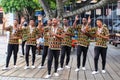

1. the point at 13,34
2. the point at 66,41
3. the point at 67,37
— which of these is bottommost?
the point at 66,41

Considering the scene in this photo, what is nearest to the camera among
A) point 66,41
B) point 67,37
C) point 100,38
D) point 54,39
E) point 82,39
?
point 54,39

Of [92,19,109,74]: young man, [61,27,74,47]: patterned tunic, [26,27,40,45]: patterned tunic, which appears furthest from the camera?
[26,27,40,45]: patterned tunic

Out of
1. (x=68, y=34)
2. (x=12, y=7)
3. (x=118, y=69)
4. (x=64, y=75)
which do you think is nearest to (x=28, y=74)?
(x=64, y=75)

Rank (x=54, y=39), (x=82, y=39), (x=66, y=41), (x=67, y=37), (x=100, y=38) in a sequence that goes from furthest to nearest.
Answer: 1. (x=67, y=37)
2. (x=66, y=41)
3. (x=82, y=39)
4. (x=100, y=38)
5. (x=54, y=39)

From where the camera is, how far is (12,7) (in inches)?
1337

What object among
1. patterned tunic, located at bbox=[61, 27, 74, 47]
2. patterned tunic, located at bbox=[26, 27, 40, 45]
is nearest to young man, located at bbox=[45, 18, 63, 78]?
patterned tunic, located at bbox=[61, 27, 74, 47]

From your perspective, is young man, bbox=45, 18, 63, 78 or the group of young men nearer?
young man, bbox=45, 18, 63, 78

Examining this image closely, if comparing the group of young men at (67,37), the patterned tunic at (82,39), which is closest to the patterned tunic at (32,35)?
the group of young men at (67,37)

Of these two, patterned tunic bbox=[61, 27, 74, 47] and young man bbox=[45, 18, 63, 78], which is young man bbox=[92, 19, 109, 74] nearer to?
patterned tunic bbox=[61, 27, 74, 47]

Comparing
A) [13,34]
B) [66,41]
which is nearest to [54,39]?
[66,41]

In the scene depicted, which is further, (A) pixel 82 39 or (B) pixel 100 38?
(A) pixel 82 39

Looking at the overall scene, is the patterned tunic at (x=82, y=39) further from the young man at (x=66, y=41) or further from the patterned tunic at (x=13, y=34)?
the patterned tunic at (x=13, y=34)

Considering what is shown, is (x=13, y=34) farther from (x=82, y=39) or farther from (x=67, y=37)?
(x=82, y=39)

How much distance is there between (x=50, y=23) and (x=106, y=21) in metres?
24.3
